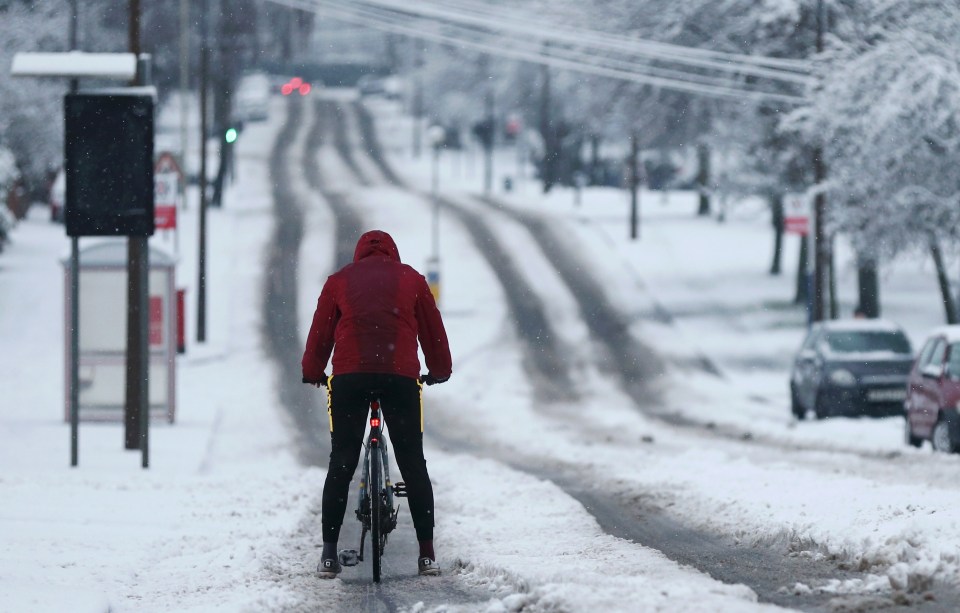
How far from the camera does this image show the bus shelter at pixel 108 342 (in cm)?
2034

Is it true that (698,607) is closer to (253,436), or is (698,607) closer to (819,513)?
(819,513)

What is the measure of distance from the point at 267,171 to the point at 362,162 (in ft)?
26.0

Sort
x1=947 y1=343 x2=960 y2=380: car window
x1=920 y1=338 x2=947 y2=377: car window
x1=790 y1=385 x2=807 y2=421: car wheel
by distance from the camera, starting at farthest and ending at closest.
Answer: x1=790 y1=385 x2=807 y2=421: car wheel
x1=920 y1=338 x2=947 y2=377: car window
x1=947 y1=343 x2=960 y2=380: car window

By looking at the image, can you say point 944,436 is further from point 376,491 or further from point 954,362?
point 376,491

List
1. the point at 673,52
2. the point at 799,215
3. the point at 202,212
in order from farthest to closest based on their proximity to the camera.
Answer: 1. the point at 673,52
2. the point at 202,212
3. the point at 799,215

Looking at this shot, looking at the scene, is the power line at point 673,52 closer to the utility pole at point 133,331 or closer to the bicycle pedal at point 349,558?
the utility pole at point 133,331

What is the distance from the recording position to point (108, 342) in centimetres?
2050

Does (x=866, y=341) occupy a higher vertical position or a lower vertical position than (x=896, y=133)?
lower

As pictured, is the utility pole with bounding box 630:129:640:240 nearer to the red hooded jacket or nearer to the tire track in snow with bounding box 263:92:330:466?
the tire track in snow with bounding box 263:92:330:466

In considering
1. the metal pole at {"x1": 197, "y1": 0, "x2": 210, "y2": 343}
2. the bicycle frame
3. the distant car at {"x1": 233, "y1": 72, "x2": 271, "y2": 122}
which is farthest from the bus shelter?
the distant car at {"x1": 233, "y1": 72, "x2": 271, "y2": 122}

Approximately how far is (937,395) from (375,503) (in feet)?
37.4

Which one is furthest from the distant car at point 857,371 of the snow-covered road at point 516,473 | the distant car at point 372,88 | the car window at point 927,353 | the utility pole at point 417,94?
the distant car at point 372,88

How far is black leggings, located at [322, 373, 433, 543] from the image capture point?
7707 mm

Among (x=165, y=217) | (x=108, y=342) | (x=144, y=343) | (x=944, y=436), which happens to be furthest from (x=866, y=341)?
(x=144, y=343)
